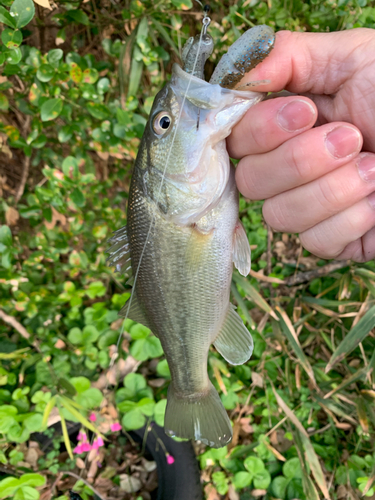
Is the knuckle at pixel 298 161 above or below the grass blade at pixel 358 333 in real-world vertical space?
above

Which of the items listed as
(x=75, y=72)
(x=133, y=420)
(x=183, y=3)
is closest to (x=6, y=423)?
(x=133, y=420)

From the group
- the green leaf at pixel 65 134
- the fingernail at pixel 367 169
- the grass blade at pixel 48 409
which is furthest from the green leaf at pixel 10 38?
the grass blade at pixel 48 409

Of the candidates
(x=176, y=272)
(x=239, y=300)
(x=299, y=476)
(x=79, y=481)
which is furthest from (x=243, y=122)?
(x=79, y=481)

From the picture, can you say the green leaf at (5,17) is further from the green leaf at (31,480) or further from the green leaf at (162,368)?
the green leaf at (31,480)

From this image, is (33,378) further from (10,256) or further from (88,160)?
(88,160)

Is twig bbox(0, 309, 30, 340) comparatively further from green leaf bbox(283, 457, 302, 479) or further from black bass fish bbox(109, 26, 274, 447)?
green leaf bbox(283, 457, 302, 479)
